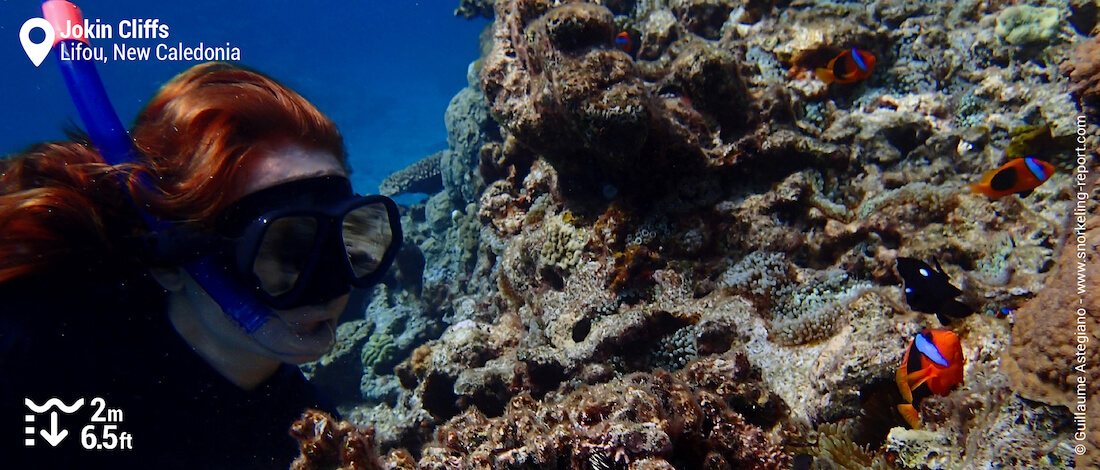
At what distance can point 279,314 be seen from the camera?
1.92 meters

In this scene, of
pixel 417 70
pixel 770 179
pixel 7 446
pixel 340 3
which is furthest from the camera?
pixel 417 70

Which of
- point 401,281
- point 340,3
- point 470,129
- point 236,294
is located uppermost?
point 340,3

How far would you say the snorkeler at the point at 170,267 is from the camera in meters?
1.77

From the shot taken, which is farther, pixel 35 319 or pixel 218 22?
pixel 218 22

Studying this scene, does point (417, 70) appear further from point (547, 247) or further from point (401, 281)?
point (547, 247)

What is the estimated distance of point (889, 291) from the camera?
3.50 m

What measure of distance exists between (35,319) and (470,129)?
24.6ft

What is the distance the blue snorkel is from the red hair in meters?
0.04

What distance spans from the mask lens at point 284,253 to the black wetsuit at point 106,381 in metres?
0.49

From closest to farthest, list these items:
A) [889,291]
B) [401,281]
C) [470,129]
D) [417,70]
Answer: [889,291] → [470,129] → [401,281] → [417,70]

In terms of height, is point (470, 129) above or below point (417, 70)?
below

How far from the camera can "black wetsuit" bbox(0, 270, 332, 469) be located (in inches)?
70.1

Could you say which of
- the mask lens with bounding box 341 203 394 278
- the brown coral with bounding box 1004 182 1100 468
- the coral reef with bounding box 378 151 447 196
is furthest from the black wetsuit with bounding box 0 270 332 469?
the coral reef with bounding box 378 151 447 196

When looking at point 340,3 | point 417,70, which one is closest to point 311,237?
point 340,3
